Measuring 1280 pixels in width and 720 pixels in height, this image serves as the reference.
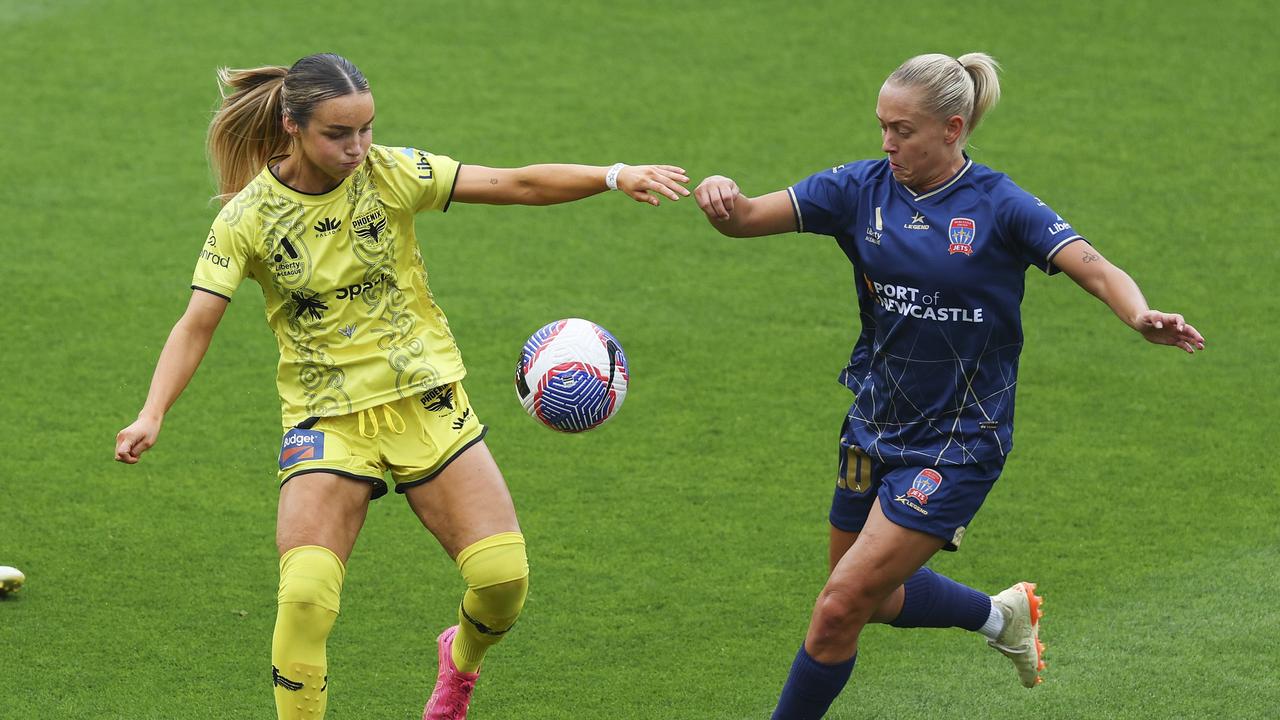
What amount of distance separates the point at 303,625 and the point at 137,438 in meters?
0.70

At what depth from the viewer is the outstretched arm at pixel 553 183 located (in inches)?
186

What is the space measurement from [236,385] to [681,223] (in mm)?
3197

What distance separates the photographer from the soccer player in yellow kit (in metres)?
4.55

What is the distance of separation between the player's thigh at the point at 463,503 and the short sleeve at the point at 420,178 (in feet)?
2.49

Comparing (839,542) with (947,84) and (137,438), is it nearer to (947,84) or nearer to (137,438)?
(947,84)

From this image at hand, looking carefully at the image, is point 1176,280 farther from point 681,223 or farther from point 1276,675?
point 1276,675

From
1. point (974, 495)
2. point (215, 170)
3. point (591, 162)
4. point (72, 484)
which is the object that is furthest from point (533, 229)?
point (974, 495)

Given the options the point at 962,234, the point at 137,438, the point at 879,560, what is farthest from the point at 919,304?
the point at 137,438

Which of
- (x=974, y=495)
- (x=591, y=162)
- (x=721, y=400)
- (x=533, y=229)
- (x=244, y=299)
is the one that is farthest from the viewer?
(x=591, y=162)

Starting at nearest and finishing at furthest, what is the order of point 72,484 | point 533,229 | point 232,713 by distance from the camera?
1. point 232,713
2. point 72,484
3. point 533,229

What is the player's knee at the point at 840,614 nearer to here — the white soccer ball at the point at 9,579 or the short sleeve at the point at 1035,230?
the short sleeve at the point at 1035,230

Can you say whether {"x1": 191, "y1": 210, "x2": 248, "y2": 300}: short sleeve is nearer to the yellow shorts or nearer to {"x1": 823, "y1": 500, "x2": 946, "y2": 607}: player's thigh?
the yellow shorts

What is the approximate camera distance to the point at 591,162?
34.7 ft

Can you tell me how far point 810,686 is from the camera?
16.1 ft
